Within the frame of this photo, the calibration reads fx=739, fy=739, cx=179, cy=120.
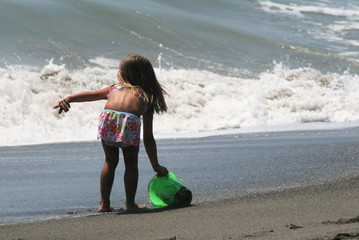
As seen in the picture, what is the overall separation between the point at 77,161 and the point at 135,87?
2888 millimetres

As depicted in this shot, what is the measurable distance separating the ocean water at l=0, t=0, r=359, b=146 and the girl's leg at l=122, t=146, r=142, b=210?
17.7 ft

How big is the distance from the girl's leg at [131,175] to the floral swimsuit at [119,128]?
95 mm

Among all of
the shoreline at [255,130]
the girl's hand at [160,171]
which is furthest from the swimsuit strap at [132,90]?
the shoreline at [255,130]

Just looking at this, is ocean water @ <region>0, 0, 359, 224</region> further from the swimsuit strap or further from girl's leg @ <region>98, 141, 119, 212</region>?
the swimsuit strap

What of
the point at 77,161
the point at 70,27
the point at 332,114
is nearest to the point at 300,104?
the point at 332,114

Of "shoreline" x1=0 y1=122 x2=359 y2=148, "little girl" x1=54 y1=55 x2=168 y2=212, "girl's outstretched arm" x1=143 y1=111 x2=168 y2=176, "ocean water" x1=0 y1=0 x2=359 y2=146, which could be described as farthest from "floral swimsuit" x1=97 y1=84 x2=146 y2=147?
"ocean water" x1=0 y1=0 x2=359 y2=146

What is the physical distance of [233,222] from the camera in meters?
4.34

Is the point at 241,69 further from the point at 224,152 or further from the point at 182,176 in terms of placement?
the point at 182,176

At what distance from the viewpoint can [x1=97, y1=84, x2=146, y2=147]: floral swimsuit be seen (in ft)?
16.7

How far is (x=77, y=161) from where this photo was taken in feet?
26.1

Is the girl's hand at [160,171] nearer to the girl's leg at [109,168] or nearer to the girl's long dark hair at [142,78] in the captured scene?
the girl's leg at [109,168]

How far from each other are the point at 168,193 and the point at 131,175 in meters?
0.29

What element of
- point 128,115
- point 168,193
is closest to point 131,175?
point 168,193

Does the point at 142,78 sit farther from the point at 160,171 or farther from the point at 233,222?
the point at 233,222
